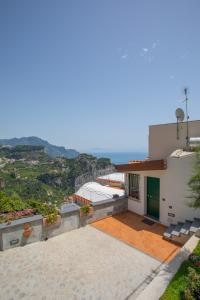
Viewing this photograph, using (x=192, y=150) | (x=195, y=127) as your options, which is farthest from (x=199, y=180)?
(x=195, y=127)

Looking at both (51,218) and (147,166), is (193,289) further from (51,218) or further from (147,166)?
(147,166)

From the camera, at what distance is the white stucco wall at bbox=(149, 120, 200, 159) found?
9.50 meters

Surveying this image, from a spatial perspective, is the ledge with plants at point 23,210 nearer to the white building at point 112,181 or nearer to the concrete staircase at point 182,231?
the concrete staircase at point 182,231

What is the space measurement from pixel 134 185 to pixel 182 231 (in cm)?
421

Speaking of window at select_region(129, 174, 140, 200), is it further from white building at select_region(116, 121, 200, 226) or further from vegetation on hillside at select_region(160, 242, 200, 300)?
vegetation on hillside at select_region(160, 242, 200, 300)

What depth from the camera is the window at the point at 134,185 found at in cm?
1190

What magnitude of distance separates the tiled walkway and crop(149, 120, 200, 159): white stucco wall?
12.5ft

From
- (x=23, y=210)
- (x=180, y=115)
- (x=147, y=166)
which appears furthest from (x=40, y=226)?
(x=180, y=115)

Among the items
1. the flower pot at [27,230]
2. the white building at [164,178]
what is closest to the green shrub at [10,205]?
the flower pot at [27,230]

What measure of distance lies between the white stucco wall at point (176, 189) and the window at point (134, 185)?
1.37 m

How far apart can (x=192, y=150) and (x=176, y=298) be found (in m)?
6.11

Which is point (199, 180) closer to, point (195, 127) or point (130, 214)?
point (195, 127)

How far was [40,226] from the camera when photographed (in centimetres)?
838

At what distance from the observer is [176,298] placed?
4535 millimetres
